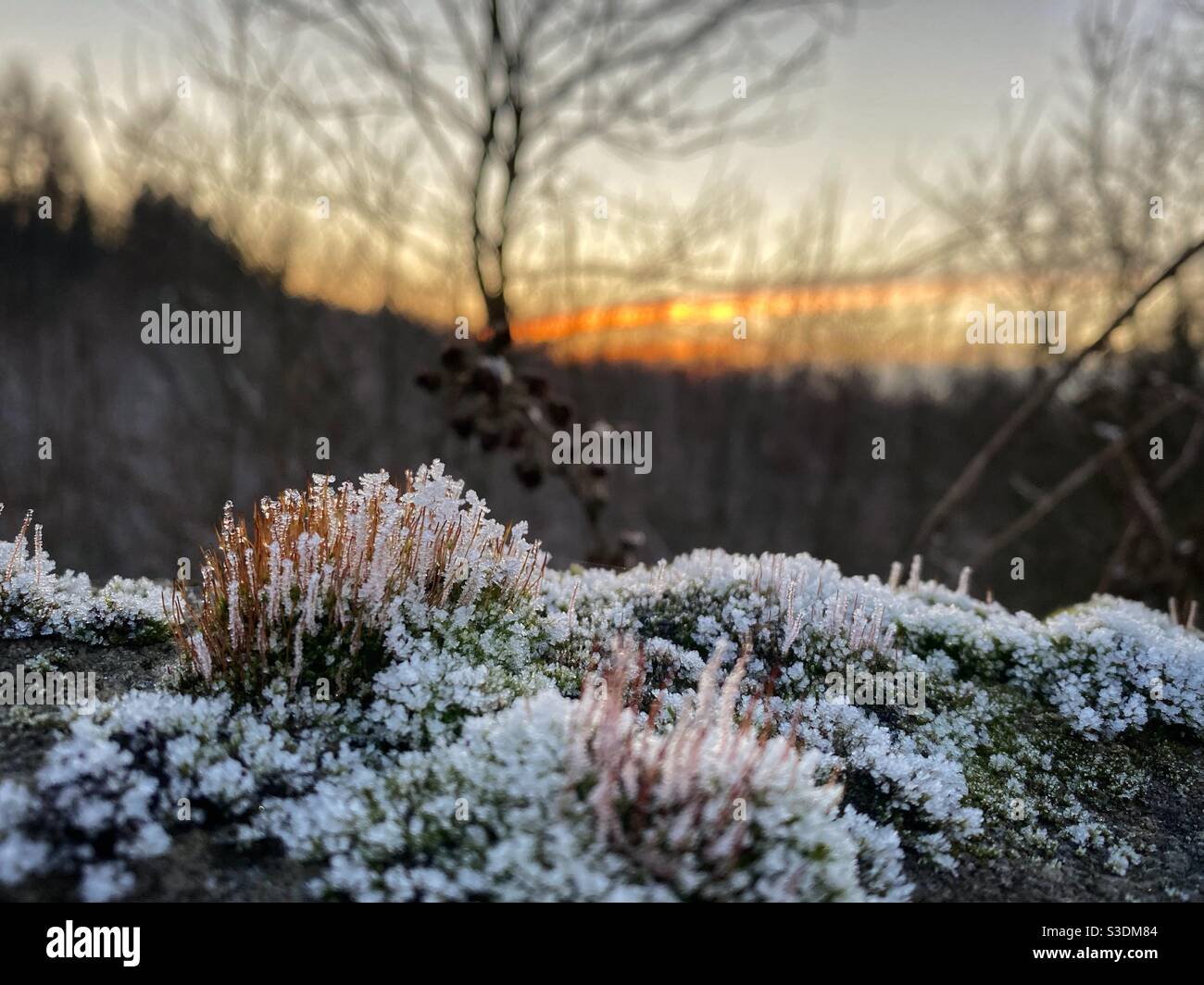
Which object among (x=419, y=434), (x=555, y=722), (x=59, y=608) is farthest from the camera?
(x=419, y=434)

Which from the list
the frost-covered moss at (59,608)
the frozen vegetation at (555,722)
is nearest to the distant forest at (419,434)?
the frozen vegetation at (555,722)

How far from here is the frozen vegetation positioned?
2.61 meters

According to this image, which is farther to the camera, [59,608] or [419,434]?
[419,434]

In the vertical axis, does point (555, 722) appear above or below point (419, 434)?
below

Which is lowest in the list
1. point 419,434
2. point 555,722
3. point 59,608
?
point 555,722

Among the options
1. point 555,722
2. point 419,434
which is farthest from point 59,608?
point 419,434

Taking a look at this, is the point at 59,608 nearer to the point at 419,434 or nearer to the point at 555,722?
the point at 555,722

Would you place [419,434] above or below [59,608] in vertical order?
above

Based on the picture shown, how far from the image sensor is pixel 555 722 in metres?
2.91

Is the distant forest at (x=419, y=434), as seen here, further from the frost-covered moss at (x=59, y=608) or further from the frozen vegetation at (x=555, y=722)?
the frost-covered moss at (x=59, y=608)

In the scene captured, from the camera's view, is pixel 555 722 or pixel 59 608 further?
pixel 59 608

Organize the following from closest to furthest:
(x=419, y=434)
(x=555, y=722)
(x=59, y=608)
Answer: (x=555, y=722), (x=59, y=608), (x=419, y=434)

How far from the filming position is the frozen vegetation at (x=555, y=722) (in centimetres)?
261
